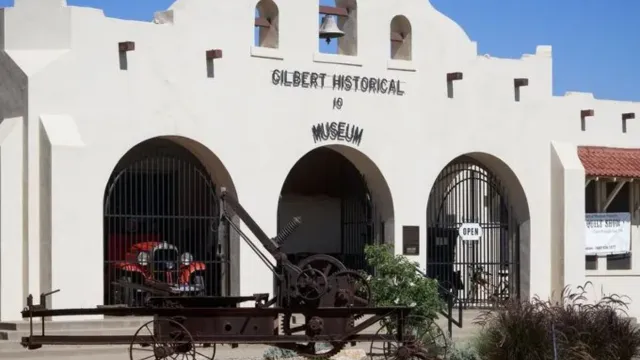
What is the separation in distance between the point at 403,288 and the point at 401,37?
7.36 meters

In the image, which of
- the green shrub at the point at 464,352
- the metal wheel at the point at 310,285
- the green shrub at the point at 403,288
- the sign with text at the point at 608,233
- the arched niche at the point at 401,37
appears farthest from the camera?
the sign with text at the point at 608,233

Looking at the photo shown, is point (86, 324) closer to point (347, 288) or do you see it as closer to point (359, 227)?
point (347, 288)

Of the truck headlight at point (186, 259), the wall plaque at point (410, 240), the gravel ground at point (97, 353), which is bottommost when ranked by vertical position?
the gravel ground at point (97, 353)

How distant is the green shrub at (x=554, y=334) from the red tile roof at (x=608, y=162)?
33.3ft

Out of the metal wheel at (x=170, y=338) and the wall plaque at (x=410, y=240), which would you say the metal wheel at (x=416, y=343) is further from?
the wall plaque at (x=410, y=240)

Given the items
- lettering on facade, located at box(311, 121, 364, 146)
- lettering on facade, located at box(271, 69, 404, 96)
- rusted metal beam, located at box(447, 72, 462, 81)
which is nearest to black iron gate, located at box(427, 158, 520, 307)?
rusted metal beam, located at box(447, 72, 462, 81)

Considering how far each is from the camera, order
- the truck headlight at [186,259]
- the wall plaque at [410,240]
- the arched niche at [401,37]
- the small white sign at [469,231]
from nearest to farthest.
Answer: the truck headlight at [186,259], the wall plaque at [410,240], the arched niche at [401,37], the small white sign at [469,231]

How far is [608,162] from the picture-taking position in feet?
90.4

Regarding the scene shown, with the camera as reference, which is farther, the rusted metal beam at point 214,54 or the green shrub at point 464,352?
the rusted metal beam at point 214,54

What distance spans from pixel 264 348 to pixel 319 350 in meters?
1.63

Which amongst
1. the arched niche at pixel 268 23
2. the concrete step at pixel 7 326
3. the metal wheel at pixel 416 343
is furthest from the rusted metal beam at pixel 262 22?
the concrete step at pixel 7 326

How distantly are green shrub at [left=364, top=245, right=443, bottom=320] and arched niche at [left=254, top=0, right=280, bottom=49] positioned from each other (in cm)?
521

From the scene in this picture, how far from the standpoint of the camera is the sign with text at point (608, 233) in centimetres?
2781

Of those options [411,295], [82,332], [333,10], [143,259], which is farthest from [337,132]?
[82,332]
